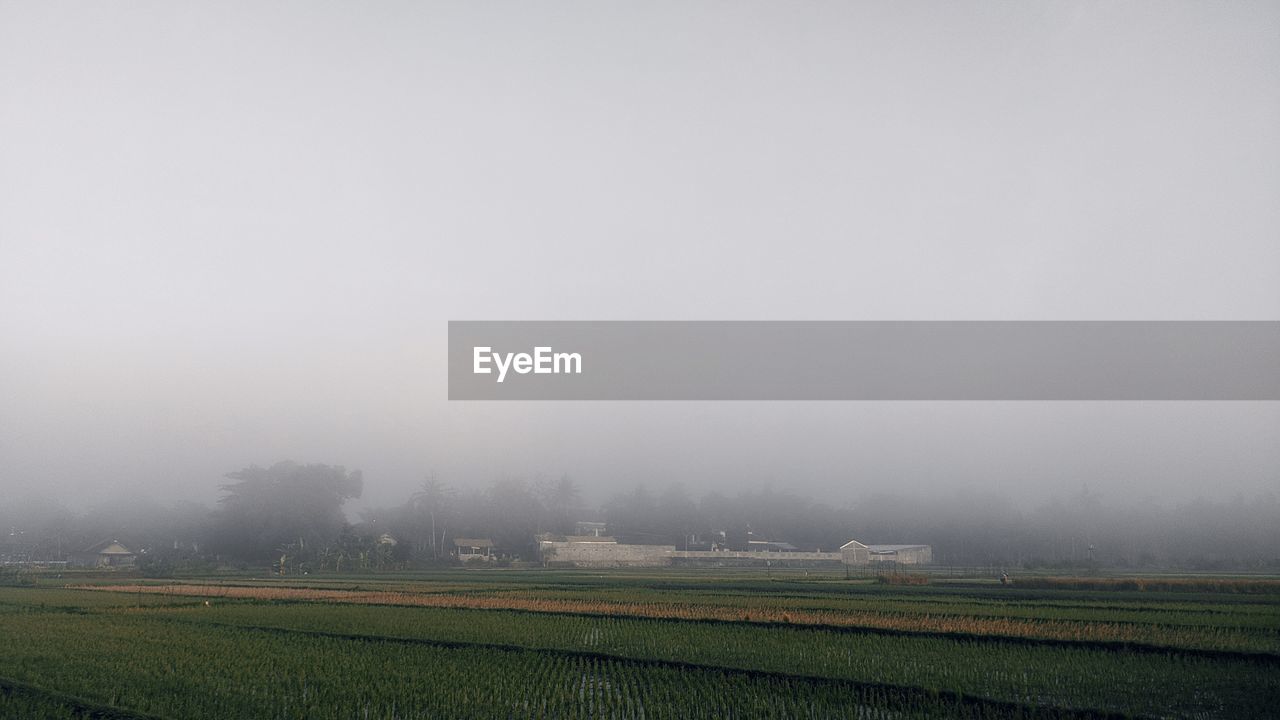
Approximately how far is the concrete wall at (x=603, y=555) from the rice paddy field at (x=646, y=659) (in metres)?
46.3

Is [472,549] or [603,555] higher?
[472,549]

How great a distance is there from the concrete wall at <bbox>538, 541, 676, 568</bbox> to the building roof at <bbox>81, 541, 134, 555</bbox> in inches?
1883

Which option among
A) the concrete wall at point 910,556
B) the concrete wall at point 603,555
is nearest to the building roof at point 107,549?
the concrete wall at point 603,555

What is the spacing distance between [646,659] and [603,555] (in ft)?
199

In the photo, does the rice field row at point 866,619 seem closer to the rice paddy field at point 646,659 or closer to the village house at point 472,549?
the rice paddy field at point 646,659

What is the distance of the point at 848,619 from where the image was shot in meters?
24.3

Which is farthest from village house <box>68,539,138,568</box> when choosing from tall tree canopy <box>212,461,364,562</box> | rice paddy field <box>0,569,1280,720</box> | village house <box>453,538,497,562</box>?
rice paddy field <box>0,569,1280,720</box>

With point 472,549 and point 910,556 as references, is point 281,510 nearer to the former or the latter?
point 472,549

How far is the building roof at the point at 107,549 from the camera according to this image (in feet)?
286

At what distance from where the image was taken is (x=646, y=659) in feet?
57.2

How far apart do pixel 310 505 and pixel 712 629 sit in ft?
257

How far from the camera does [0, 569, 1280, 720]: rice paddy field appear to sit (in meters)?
13.4

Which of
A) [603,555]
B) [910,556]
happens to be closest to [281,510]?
[603,555]

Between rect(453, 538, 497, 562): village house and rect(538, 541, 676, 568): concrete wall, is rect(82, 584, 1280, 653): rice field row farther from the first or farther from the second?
rect(453, 538, 497, 562): village house
